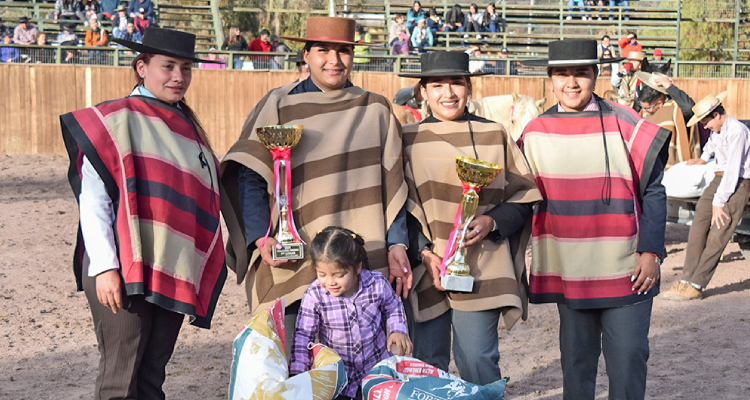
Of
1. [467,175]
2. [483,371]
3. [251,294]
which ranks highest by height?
[467,175]

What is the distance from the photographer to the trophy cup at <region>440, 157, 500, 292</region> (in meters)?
3.63

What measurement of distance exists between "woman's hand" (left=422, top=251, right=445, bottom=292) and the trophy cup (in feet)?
0.11

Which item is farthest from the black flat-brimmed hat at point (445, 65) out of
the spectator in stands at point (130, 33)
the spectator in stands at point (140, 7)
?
the spectator in stands at point (140, 7)

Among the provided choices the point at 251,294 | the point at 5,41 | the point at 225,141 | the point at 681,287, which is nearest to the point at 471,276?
the point at 251,294

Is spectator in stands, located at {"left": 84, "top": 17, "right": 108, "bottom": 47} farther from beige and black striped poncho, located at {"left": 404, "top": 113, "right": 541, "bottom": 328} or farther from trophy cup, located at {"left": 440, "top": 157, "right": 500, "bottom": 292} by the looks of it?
trophy cup, located at {"left": 440, "top": 157, "right": 500, "bottom": 292}

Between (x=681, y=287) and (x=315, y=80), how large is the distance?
5963 millimetres

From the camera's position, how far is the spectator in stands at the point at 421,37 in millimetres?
21000

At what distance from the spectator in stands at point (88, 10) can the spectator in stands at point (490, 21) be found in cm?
1022

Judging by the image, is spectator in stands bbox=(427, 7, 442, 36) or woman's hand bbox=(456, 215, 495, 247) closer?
woman's hand bbox=(456, 215, 495, 247)

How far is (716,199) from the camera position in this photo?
26.9 ft

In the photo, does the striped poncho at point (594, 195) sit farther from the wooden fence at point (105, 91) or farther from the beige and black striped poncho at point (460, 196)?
the wooden fence at point (105, 91)

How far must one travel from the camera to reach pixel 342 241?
345 cm

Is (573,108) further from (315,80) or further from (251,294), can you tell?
(251,294)

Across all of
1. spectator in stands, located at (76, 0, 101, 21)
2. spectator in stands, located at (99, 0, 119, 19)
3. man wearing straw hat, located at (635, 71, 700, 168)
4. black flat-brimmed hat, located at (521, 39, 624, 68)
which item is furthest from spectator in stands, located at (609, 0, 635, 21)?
black flat-brimmed hat, located at (521, 39, 624, 68)
